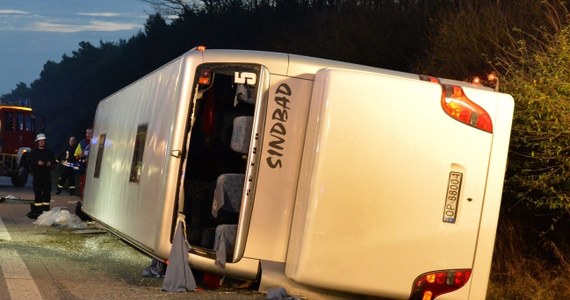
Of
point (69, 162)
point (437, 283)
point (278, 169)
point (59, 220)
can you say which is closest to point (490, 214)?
point (437, 283)

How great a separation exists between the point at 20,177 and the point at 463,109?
24.0 metres

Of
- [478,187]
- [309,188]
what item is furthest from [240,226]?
[478,187]

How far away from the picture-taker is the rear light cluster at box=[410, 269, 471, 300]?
275 inches

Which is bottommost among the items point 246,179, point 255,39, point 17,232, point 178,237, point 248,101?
point 17,232

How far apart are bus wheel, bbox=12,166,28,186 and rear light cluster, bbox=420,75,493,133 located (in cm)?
2343

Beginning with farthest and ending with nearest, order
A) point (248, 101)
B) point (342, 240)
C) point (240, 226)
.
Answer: point (248, 101), point (240, 226), point (342, 240)

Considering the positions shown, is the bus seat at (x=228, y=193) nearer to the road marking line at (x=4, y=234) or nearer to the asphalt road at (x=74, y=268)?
the asphalt road at (x=74, y=268)

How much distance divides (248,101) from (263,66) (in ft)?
2.83

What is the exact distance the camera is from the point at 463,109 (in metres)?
7.07

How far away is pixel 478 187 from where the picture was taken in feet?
23.2

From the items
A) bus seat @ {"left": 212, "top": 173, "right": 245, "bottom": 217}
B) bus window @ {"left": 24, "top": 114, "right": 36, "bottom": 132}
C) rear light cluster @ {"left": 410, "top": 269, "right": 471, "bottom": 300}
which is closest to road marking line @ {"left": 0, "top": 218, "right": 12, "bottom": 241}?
bus seat @ {"left": 212, "top": 173, "right": 245, "bottom": 217}

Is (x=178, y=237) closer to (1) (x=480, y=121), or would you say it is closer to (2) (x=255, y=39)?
(1) (x=480, y=121)

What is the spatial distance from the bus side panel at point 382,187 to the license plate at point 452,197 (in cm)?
3

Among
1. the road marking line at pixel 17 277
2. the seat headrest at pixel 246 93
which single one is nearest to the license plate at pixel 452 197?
the seat headrest at pixel 246 93
